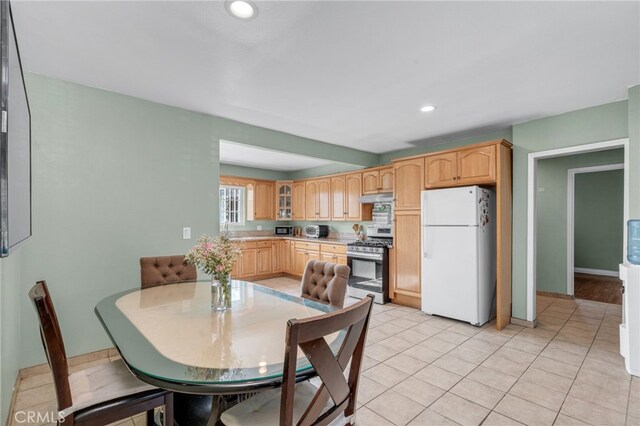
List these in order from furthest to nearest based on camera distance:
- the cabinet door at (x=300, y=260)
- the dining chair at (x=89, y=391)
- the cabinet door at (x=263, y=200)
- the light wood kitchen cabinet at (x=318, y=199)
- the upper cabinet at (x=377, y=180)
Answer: the cabinet door at (x=263, y=200)
the light wood kitchen cabinet at (x=318, y=199)
the cabinet door at (x=300, y=260)
the upper cabinet at (x=377, y=180)
the dining chair at (x=89, y=391)

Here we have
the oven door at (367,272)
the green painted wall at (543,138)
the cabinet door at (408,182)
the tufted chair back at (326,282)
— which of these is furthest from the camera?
the oven door at (367,272)

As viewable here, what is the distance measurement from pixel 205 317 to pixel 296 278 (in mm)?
4791

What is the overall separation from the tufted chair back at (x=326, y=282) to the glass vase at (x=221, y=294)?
650 mm

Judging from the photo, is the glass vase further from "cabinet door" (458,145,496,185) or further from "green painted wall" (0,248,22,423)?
"cabinet door" (458,145,496,185)

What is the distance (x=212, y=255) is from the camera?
1.85 meters

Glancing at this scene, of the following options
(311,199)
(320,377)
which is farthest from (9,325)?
(311,199)

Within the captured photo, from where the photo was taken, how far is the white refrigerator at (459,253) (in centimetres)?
365

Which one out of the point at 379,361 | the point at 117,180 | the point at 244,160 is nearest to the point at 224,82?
the point at 117,180

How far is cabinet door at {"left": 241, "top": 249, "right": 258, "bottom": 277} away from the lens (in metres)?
6.02

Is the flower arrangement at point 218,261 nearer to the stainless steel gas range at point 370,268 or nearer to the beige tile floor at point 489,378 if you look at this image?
the beige tile floor at point 489,378

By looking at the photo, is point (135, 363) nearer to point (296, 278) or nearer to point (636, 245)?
point (636, 245)

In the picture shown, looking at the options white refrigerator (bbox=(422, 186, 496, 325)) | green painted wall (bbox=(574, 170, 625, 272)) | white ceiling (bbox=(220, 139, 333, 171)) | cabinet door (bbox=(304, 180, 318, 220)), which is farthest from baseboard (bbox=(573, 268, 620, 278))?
white ceiling (bbox=(220, 139, 333, 171))

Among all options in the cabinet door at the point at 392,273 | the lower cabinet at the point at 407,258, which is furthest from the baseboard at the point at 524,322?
the cabinet door at the point at 392,273

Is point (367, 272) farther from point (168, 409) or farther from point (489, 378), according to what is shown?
point (168, 409)
